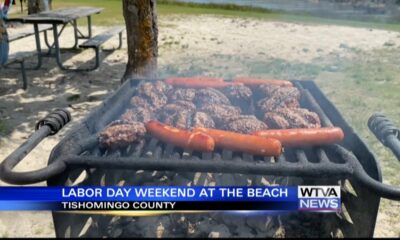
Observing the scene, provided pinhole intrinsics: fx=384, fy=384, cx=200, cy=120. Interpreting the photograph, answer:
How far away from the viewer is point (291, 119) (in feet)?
10.4

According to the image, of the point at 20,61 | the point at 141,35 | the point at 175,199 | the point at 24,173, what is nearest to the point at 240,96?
the point at 175,199

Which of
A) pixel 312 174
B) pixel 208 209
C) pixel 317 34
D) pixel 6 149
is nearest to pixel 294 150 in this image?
pixel 312 174

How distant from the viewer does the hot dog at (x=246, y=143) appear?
2.70 m

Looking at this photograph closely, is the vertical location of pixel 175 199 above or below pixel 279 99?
below

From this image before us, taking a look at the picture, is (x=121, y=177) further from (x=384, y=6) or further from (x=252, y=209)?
(x=384, y=6)

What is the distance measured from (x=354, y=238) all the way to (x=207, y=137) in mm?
1474

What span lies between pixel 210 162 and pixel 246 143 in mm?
340

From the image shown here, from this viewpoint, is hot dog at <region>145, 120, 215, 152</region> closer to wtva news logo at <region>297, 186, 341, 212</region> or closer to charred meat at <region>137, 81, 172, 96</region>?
wtva news logo at <region>297, 186, 341, 212</region>

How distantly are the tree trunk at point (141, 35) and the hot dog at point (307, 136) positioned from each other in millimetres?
4988

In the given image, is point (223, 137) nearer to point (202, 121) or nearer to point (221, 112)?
point (202, 121)

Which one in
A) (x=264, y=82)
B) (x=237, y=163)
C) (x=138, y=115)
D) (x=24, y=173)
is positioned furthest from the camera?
(x=264, y=82)

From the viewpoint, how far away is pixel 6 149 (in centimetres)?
546

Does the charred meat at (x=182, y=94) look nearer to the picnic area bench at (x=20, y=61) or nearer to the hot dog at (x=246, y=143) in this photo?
the hot dog at (x=246, y=143)

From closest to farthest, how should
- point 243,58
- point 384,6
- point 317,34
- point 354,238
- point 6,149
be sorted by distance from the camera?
point 354,238
point 6,149
point 243,58
point 317,34
point 384,6
